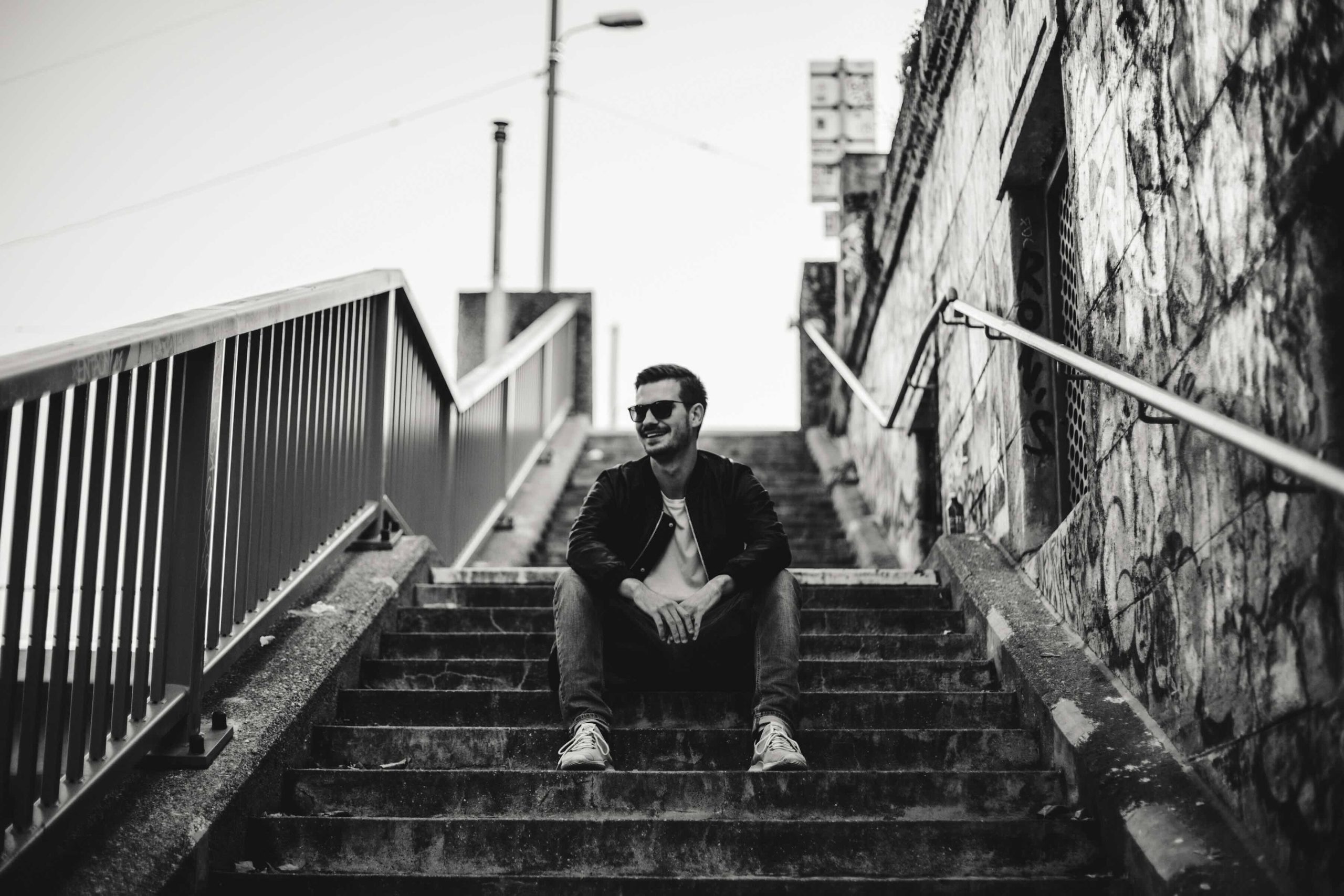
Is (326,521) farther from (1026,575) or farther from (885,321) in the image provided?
(885,321)

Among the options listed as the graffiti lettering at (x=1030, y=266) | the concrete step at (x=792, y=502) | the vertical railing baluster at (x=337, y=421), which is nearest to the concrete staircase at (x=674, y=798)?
the vertical railing baluster at (x=337, y=421)

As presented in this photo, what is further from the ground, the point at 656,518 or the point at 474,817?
the point at 656,518

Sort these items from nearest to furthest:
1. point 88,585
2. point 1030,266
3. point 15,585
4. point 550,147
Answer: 1. point 15,585
2. point 88,585
3. point 1030,266
4. point 550,147

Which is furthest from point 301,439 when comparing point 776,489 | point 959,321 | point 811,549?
point 776,489

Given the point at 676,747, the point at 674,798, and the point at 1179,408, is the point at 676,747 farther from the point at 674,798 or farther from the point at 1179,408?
the point at 1179,408

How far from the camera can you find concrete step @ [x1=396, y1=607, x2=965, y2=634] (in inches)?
176

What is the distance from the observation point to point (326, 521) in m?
4.39

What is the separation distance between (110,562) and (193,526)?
1.34 ft

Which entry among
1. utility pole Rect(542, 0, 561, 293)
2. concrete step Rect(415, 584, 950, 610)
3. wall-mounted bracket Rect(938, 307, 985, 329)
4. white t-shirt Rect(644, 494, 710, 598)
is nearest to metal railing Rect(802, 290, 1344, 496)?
wall-mounted bracket Rect(938, 307, 985, 329)

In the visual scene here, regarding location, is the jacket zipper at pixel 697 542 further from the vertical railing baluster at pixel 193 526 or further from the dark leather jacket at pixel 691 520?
the vertical railing baluster at pixel 193 526

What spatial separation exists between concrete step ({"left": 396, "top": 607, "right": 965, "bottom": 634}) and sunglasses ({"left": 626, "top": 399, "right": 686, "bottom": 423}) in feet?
3.01

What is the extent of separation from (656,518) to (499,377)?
143 inches

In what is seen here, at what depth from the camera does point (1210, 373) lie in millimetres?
2768

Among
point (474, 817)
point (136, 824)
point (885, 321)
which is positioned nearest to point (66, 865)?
point (136, 824)
